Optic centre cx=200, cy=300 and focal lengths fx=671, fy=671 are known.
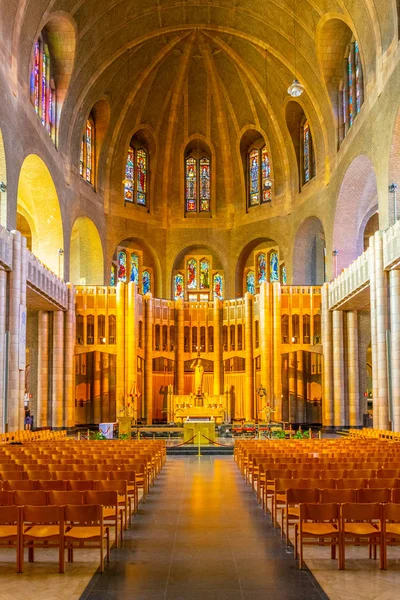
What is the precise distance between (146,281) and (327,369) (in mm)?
16447

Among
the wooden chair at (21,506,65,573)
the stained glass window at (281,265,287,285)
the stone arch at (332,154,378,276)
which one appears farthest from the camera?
the stained glass window at (281,265,287,285)

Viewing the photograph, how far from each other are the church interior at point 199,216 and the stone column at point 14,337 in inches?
3.4

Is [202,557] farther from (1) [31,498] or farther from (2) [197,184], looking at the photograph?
(2) [197,184]

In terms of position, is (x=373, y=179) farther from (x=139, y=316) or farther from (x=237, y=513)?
(x=237, y=513)

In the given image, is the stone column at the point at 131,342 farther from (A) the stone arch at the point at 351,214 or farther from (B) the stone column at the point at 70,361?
(A) the stone arch at the point at 351,214

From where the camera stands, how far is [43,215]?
3494cm

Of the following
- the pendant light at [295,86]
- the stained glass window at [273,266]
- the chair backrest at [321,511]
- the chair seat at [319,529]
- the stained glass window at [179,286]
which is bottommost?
the chair seat at [319,529]

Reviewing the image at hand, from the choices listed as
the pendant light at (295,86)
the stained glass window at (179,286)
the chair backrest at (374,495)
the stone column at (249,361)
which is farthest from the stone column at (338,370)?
the chair backrest at (374,495)

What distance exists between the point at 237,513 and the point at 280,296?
2696 cm

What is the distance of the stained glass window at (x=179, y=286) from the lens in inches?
1855

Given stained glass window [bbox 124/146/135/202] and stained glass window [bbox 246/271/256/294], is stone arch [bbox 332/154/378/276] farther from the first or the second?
stained glass window [bbox 124/146/135/202]

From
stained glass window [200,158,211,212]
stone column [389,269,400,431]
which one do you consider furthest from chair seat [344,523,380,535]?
stained glass window [200,158,211,212]

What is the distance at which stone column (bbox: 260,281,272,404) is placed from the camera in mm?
37406

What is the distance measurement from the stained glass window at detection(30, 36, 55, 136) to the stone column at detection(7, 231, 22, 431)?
855cm
